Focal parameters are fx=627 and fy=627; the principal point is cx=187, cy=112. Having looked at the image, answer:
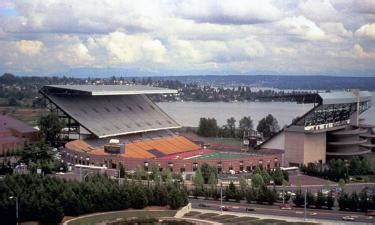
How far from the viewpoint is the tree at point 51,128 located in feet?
187

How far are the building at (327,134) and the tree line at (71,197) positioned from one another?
2140cm

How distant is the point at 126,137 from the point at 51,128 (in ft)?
23.5

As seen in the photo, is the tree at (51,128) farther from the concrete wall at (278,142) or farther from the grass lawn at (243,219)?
the grass lawn at (243,219)

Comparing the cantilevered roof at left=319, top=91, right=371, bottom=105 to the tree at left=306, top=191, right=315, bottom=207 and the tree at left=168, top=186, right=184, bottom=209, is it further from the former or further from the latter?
the tree at left=168, top=186, right=184, bottom=209

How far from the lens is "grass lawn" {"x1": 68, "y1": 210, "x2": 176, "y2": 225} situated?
102 feet

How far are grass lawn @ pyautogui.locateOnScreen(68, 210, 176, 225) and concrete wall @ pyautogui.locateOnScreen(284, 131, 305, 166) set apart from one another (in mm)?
23587

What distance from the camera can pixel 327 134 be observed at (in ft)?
191

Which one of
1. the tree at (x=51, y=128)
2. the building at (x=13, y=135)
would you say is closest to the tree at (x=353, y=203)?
the tree at (x=51, y=128)

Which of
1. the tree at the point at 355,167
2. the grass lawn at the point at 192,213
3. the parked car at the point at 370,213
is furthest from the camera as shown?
the tree at the point at 355,167

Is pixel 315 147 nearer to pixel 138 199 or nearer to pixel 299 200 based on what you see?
pixel 299 200

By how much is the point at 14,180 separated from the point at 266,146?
2877cm

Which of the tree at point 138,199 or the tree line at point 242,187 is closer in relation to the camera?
the tree at point 138,199

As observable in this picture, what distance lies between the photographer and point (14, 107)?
335 ft

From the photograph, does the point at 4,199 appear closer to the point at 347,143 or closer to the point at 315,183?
the point at 315,183
